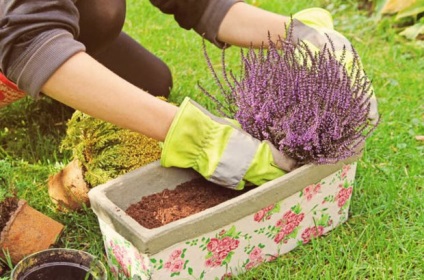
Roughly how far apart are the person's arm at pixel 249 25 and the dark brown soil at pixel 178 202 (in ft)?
1.99

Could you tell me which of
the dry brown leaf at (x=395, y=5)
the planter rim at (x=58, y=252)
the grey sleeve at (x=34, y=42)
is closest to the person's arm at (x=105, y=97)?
the grey sleeve at (x=34, y=42)

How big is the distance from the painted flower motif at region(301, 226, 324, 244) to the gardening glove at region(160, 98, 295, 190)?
0.84 feet

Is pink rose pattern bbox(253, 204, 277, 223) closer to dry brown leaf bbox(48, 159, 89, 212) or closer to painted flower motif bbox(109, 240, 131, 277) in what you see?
painted flower motif bbox(109, 240, 131, 277)

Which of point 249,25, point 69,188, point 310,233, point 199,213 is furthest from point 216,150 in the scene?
point 249,25

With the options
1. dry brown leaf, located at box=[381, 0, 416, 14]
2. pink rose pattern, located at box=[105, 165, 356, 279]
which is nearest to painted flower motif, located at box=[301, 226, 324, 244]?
pink rose pattern, located at box=[105, 165, 356, 279]

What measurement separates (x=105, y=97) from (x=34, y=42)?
0.22m

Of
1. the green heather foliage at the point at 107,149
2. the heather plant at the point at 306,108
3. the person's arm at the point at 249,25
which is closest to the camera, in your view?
the heather plant at the point at 306,108

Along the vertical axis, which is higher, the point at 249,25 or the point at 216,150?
the point at 249,25

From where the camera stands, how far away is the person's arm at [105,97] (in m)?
1.83

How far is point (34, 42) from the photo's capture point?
5.96ft

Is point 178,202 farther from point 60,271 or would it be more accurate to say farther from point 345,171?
point 345,171

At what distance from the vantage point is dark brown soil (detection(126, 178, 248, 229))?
190 cm

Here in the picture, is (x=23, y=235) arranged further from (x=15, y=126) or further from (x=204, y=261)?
(x=15, y=126)

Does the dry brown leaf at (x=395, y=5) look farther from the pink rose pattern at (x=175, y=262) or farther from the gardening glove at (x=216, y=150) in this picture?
the pink rose pattern at (x=175, y=262)
